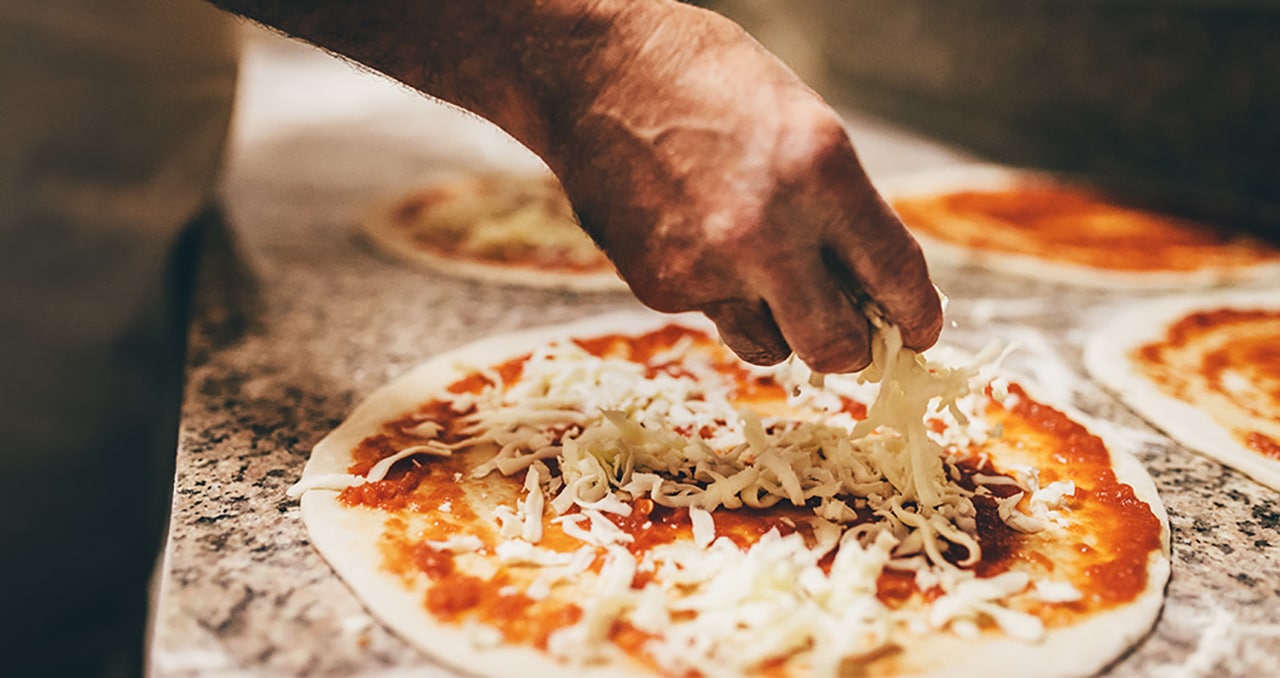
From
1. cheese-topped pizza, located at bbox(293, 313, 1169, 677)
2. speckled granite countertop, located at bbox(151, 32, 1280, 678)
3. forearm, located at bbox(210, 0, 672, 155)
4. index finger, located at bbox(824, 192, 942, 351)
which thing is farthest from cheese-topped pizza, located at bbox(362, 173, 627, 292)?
index finger, located at bbox(824, 192, 942, 351)

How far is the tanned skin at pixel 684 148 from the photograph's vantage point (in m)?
1.08

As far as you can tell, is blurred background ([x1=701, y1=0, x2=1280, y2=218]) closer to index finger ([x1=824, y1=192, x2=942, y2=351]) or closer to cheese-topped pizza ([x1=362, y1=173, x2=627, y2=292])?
cheese-topped pizza ([x1=362, y1=173, x2=627, y2=292])

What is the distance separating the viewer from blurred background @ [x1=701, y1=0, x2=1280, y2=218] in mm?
2846

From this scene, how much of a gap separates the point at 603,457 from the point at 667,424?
15cm

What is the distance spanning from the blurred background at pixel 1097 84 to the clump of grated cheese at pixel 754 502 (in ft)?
6.58

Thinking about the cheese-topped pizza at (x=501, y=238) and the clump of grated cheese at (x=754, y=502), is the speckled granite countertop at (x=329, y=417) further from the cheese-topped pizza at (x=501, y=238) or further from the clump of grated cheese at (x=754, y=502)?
the clump of grated cheese at (x=754, y=502)

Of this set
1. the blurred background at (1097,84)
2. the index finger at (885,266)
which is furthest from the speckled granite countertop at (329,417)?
the blurred background at (1097,84)

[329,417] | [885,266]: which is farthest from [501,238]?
[885,266]

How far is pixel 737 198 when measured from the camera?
3.55ft

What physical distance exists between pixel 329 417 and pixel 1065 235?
2.15m

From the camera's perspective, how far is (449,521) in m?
1.23

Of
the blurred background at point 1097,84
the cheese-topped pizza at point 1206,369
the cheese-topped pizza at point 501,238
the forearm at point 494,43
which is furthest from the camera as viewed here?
the blurred background at point 1097,84

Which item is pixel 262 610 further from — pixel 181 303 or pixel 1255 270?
pixel 1255 270

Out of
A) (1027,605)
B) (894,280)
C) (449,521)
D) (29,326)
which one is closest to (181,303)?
(29,326)
